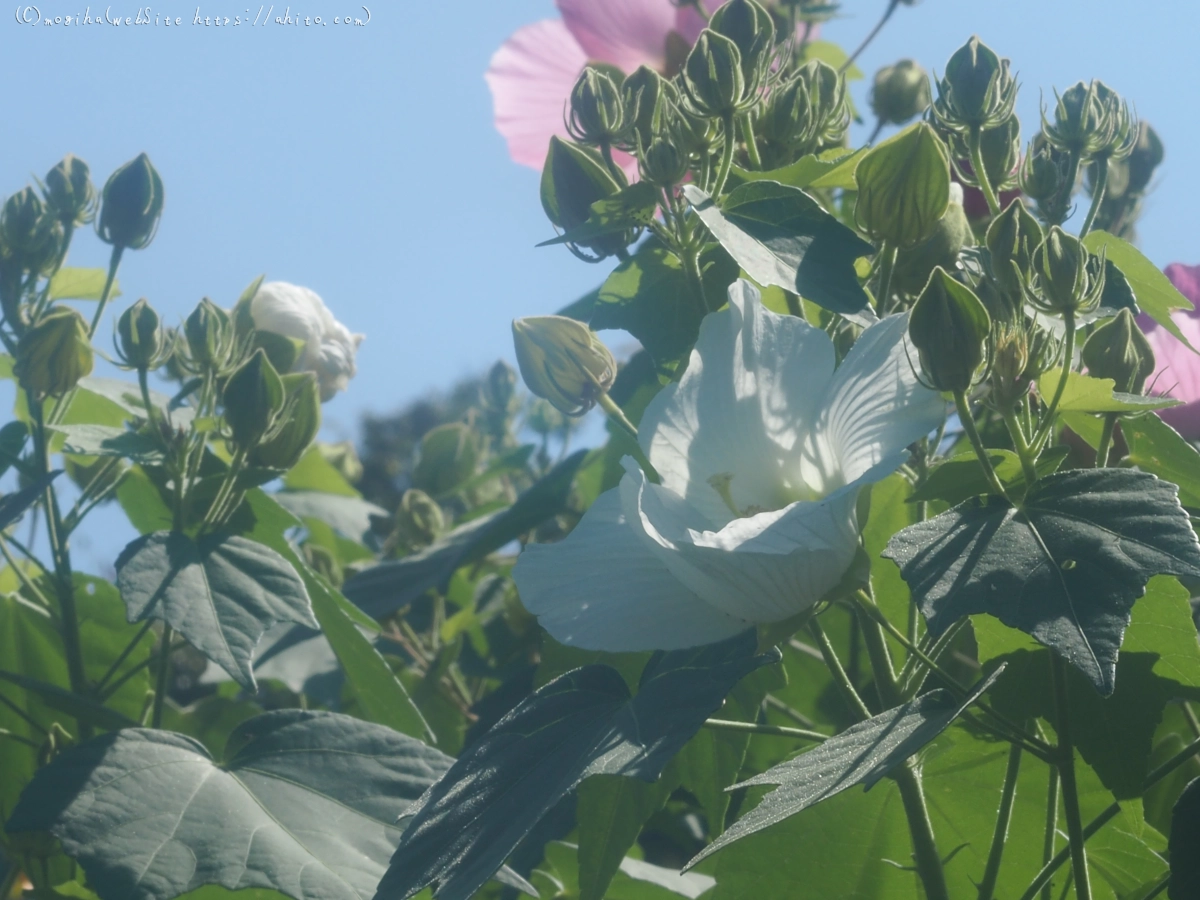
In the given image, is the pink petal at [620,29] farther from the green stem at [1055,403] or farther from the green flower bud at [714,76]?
the green stem at [1055,403]

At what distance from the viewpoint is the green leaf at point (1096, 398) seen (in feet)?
1.44

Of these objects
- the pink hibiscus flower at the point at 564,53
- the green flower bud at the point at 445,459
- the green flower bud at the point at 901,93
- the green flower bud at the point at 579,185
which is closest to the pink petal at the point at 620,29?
the pink hibiscus flower at the point at 564,53

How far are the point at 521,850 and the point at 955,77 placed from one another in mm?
516

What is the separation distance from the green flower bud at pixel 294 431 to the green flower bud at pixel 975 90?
17.6 inches

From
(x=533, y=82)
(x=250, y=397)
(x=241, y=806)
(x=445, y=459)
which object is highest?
(x=533, y=82)

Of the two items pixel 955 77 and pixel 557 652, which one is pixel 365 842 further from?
pixel 955 77

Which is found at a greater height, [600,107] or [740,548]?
[600,107]

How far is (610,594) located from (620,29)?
21.5 inches

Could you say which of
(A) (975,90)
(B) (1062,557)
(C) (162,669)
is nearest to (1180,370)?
(A) (975,90)

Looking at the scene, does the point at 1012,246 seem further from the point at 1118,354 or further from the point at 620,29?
the point at 620,29

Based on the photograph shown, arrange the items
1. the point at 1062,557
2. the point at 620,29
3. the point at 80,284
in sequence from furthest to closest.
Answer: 1. the point at 80,284
2. the point at 620,29
3. the point at 1062,557

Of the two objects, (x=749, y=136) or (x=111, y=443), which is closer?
(x=749, y=136)

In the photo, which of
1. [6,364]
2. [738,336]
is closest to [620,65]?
[738,336]

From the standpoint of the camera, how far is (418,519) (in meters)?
1.24
